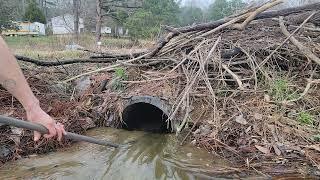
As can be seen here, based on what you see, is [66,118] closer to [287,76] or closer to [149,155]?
[149,155]

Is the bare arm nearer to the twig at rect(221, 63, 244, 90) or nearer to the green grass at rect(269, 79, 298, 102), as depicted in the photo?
the twig at rect(221, 63, 244, 90)

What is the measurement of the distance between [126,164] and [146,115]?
2751 mm

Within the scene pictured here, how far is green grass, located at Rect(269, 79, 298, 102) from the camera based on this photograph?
17.5 feet

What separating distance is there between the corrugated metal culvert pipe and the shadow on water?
711mm

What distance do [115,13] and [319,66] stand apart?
23309 mm

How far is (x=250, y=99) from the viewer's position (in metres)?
5.48

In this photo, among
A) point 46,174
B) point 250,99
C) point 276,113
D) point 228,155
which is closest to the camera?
point 46,174

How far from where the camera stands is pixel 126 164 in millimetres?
4469

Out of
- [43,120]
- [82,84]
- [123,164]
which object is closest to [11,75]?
[43,120]

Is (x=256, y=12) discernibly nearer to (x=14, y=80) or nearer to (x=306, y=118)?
(x=306, y=118)

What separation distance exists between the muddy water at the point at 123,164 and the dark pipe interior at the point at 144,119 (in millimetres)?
1021

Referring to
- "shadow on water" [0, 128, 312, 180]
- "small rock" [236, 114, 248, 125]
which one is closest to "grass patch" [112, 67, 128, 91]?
"shadow on water" [0, 128, 312, 180]

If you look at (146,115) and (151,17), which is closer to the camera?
(146,115)

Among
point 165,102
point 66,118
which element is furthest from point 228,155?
point 66,118
